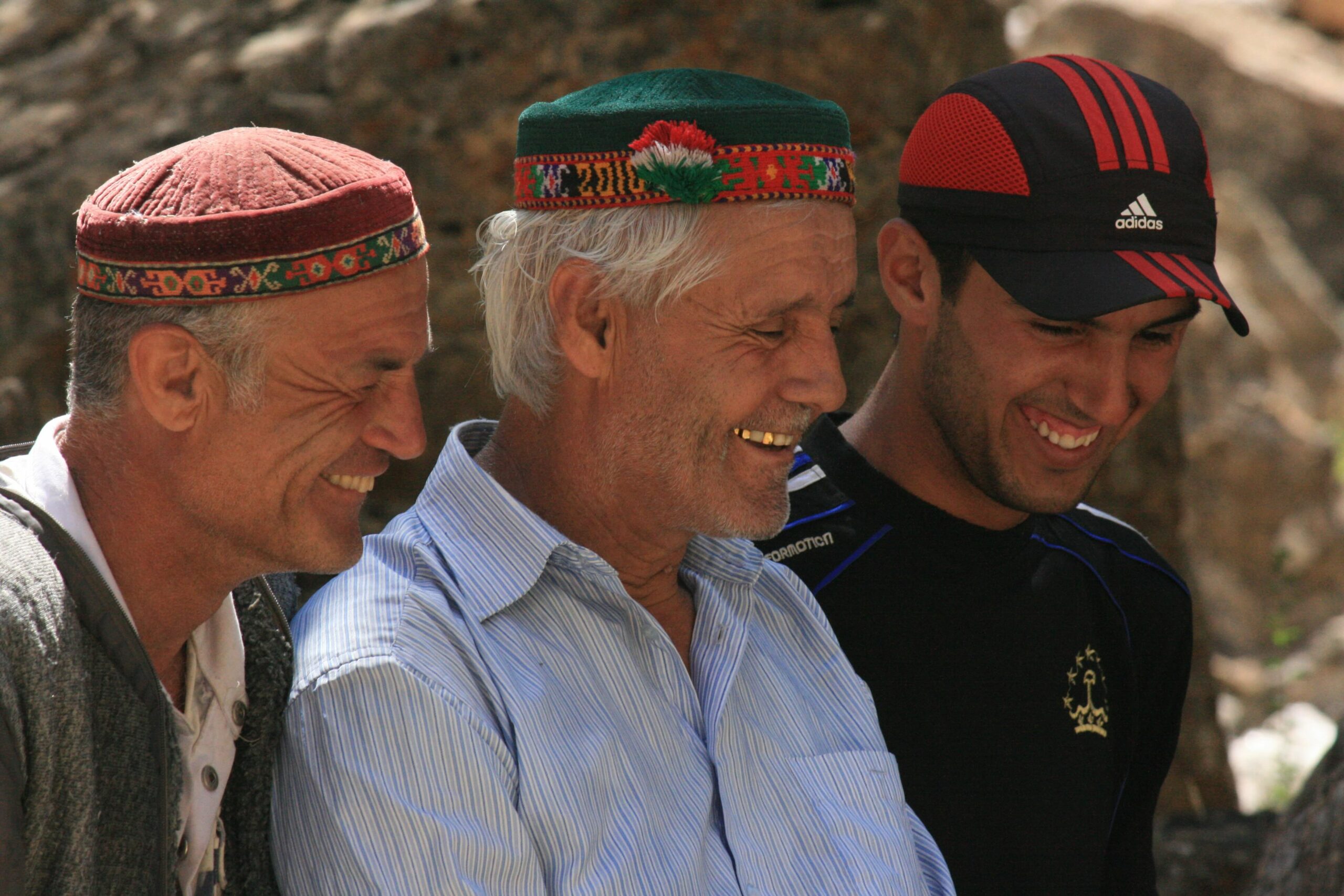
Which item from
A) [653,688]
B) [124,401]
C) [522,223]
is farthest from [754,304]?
[124,401]

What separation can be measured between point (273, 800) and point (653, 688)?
54 centimetres

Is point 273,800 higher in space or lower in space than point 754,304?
lower

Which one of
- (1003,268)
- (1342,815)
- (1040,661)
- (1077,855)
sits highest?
(1003,268)

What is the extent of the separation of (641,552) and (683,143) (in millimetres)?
626

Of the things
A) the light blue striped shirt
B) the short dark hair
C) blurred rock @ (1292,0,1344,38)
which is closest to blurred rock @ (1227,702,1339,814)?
the short dark hair

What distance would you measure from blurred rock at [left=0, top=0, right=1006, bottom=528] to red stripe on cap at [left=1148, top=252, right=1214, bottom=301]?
1.92 metres

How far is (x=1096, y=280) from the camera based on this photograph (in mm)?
2361

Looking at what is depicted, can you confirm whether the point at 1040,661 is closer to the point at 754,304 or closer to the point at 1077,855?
the point at 1077,855

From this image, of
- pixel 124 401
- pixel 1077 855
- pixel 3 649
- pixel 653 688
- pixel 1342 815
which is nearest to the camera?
pixel 3 649

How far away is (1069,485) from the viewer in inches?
99.2

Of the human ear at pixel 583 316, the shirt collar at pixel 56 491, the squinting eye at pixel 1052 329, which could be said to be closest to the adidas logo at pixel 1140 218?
the squinting eye at pixel 1052 329

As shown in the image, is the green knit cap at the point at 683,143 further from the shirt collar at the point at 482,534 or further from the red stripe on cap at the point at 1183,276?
the red stripe on cap at the point at 1183,276

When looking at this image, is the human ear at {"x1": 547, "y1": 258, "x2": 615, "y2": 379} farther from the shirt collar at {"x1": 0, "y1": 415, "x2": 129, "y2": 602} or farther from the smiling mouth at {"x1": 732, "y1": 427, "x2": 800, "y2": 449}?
the shirt collar at {"x1": 0, "y1": 415, "x2": 129, "y2": 602}

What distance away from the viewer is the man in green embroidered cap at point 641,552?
1.79 m
